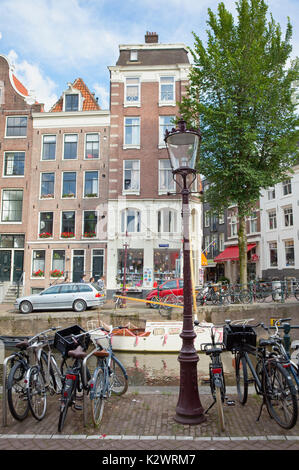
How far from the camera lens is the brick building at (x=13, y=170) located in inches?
953

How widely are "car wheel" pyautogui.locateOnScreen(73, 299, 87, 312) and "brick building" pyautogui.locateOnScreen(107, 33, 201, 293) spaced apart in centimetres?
641

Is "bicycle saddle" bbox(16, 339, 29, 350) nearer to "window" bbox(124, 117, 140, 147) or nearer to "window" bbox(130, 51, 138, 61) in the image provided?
"window" bbox(124, 117, 140, 147)

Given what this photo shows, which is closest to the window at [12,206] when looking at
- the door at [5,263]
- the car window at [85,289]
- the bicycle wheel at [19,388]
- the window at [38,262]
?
the door at [5,263]

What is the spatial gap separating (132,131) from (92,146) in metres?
3.05

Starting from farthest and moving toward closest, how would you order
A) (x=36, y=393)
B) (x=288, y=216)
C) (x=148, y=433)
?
1. (x=288, y=216)
2. (x=36, y=393)
3. (x=148, y=433)

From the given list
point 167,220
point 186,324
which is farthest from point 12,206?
point 186,324

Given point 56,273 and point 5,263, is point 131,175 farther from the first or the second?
point 5,263

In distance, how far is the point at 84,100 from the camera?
25.6 m

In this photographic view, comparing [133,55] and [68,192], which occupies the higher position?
[133,55]

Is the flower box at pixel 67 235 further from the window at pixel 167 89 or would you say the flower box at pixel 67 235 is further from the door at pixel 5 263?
the window at pixel 167 89

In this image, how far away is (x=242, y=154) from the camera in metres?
16.2

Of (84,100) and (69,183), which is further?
(84,100)

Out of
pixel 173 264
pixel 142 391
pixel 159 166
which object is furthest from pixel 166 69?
pixel 142 391
